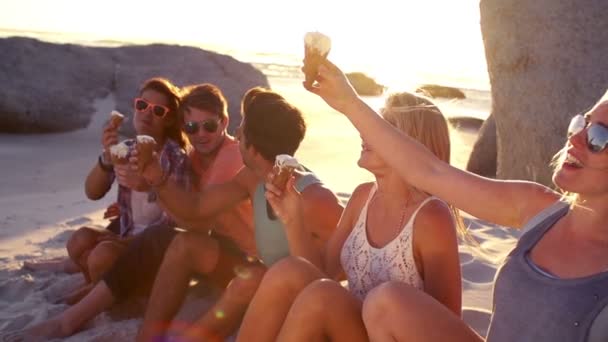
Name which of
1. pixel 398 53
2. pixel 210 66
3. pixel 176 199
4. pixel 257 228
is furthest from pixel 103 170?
pixel 398 53

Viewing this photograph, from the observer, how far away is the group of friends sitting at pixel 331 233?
1.93 m

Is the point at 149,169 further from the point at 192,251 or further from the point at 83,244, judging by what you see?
the point at 83,244

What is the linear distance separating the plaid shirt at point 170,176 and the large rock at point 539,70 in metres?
3.22

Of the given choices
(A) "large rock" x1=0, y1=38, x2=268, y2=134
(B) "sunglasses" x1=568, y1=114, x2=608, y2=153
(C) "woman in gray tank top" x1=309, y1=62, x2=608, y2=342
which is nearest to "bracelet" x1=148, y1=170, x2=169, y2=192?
(C) "woman in gray tank top" x1=309, y1=62, x2=608, y2=342

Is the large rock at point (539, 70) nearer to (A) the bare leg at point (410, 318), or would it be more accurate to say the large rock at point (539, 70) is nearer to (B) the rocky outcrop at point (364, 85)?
(A) the bare leg at point (410, 318)

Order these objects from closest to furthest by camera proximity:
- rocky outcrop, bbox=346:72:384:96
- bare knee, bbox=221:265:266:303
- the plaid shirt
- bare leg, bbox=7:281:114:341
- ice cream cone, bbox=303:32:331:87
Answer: ice cream cone, bbox=303:32:331:87, bare knee, bbox=221:265:266:303, bare leg, bbox=7:281:114:341, the plaid shirt, rocky outcrop, bbox=346:72:384:96

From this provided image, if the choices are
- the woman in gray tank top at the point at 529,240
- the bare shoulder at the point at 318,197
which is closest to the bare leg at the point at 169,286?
the bare shoulder at the point at 318,197

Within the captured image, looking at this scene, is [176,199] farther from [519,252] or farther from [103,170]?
[519,252]

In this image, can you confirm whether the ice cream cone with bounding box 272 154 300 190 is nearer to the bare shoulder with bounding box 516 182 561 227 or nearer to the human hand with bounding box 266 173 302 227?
the human hand with bounding box 266 173 302 227

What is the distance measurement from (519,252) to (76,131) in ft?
25.0

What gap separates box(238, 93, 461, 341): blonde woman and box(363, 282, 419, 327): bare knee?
6.7 inches

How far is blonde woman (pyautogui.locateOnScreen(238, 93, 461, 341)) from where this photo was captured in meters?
2.44

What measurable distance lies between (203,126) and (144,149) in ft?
1.77

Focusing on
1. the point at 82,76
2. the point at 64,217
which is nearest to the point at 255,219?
the point at 64,217
